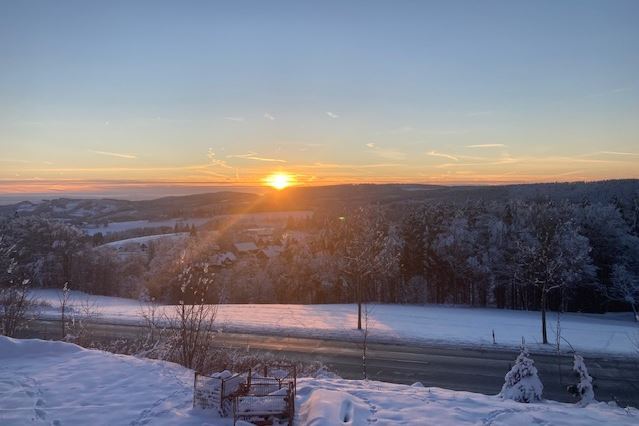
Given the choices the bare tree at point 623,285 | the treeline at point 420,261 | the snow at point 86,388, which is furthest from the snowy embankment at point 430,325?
the snow at point 86,388

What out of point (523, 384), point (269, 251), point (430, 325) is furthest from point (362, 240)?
point (269, 251)

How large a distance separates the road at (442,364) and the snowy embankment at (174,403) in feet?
30.8

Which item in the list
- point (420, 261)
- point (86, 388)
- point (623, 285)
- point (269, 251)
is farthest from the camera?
point (269, 251)

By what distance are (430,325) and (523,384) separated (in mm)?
23336

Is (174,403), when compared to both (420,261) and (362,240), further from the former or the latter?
(420,261)

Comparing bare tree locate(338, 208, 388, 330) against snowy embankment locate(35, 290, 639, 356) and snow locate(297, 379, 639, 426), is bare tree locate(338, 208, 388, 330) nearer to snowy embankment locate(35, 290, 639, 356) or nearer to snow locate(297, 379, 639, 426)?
snowy embankment locate(35, 290, 639, 356)

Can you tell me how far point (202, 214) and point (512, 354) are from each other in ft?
467

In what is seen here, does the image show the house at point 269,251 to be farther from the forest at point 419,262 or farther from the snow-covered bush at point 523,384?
the snow-covered bush at point 523,384

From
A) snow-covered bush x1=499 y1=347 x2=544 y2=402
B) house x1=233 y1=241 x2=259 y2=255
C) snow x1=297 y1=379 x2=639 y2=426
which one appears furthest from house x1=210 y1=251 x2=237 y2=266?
snow x1=297 y1=379 x2=639 y2=426

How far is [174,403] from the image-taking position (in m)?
9.77

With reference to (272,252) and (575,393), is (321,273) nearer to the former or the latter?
(272,252)

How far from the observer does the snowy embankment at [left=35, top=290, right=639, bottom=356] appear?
97.0ft

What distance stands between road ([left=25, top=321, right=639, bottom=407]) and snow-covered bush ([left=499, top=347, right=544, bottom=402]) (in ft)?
25.7

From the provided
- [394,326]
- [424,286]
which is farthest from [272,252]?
[394,326]
